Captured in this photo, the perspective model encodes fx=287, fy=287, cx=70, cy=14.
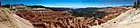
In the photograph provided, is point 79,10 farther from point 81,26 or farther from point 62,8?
point 81,26

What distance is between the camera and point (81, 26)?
32.3 metres

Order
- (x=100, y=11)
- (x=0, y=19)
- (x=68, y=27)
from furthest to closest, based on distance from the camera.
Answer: (x=100, y=11)
(x=68, y=27)
(x=0, y=19)

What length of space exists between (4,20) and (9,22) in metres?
0.28

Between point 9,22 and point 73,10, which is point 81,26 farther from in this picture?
point 9,22

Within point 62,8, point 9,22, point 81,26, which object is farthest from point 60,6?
point 9,22

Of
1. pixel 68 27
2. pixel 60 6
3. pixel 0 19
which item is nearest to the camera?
pixel 0 19

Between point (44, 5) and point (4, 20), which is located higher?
point (4, 20)

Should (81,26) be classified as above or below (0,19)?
below

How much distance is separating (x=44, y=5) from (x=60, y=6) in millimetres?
3039

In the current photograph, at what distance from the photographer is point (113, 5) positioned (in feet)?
148

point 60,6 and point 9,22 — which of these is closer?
point 9,22

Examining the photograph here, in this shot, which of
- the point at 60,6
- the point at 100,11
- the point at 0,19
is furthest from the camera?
the point at 60,6

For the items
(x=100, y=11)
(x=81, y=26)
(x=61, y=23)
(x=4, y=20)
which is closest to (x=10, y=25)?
(x=4, y=20)

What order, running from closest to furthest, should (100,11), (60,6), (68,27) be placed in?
1. (68,27)
2. (100,11)
3. (60,6)
